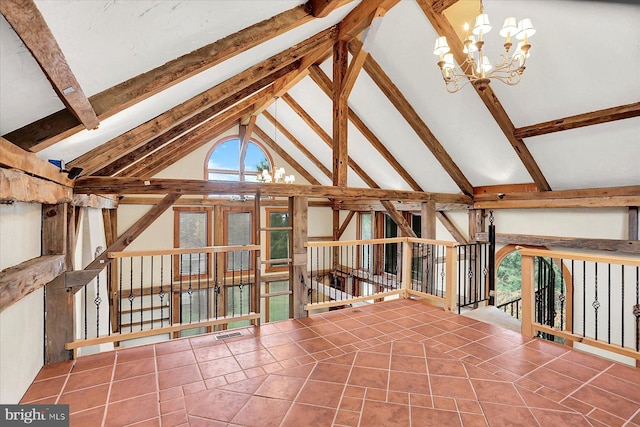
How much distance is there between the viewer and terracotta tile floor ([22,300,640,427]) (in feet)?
7.41

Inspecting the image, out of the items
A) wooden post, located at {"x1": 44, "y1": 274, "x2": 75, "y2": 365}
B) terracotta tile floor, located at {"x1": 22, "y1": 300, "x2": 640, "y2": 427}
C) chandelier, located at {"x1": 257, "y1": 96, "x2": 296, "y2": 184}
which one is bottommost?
terracotta tile floor, located at {"x1": 22, "y1": 300, "x2": 640, "y2": 427}

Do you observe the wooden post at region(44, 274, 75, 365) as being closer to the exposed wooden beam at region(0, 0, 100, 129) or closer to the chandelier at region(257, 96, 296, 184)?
the exposed wooden beam at region(0, 0, 100, 129)

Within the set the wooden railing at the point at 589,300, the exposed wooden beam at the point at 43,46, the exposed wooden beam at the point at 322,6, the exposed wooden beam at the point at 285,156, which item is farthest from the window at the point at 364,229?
the exposed wooden beam at the point at 43,46

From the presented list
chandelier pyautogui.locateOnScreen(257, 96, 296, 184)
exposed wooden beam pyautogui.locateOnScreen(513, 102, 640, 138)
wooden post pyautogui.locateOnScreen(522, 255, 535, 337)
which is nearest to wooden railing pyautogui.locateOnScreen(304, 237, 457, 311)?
wooden post pyautogui.locateOnScreen(522, 255, 535, 337)

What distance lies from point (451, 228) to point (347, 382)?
5625mm

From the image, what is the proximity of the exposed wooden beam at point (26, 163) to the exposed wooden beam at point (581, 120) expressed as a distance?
5.78 meters

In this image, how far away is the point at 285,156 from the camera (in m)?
9.84

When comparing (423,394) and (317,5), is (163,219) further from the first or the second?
(423,394)

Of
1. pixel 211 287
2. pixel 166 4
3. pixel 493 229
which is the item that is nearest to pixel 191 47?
pixel 166 4

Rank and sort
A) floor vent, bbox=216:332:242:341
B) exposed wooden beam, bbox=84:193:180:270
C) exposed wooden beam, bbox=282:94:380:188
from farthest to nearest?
exposed wooden beam, bbox=282:94:380:188 < floor vent, bbox=216:332:242:341 < exposed wooden beam, bbox=84:193:180:270

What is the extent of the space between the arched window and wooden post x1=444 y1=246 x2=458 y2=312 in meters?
6.30

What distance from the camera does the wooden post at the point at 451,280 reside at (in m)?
4.44

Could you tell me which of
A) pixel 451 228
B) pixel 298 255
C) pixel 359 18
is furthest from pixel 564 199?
pixel 298 255

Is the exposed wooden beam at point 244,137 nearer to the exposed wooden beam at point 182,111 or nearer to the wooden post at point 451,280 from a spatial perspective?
the exposed wooden beam at point 182,111
